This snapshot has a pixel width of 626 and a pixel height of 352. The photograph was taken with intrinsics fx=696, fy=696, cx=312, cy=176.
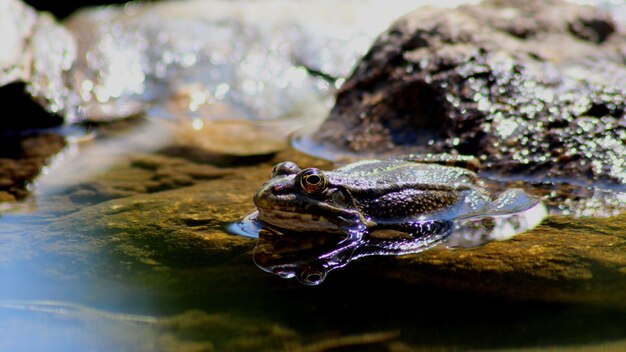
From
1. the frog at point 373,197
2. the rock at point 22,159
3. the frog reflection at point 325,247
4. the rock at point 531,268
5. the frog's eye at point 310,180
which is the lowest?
the rock at point 22,159

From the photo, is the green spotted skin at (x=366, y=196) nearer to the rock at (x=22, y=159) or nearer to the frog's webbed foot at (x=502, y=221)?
the frog's webbed foot at (x=502, y=221)

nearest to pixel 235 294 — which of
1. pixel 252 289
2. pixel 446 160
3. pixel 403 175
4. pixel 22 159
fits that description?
pixel 252 289

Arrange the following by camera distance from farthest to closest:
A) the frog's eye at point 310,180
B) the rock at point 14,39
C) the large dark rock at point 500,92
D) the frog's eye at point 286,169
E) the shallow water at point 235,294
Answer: the rock at point 14,39, the large dark rock at point 500,92, the frog's eye at point 286,169, the frog's eye at point 310,180, the shallow water at point 235,294

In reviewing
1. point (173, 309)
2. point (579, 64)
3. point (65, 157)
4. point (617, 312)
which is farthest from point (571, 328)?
point (65, 157)

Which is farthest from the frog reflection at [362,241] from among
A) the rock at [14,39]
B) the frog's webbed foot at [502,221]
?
the rock at [14,39]

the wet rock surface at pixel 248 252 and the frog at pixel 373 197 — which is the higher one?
the frog at pixel 373 197

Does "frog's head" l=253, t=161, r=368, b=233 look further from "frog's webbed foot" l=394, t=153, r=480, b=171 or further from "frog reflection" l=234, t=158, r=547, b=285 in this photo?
"frog's webbed foot" l=394, t=153, r=480, b=171

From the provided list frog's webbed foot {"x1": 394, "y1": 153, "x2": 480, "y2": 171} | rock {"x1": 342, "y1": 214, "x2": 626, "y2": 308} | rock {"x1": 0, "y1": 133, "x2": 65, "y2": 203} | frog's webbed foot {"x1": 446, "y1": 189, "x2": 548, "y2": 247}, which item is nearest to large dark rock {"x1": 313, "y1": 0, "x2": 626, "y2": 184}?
frog's webbed foot {"x1": 394, "y1": 153, "x2": 480, "y2": 171}
